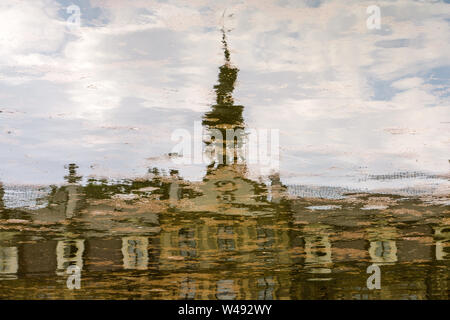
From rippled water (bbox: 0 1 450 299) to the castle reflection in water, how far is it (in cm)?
2

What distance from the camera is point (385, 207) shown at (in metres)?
4.39

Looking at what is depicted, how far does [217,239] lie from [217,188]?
113 centimetres

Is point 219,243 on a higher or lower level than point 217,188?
lower

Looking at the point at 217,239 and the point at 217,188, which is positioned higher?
the point at 217,188

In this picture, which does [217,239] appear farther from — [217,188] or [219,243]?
[217,188]

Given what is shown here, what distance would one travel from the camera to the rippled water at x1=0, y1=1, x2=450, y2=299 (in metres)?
2.84

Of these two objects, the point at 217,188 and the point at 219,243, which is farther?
the point at 219,243

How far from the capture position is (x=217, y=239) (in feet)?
15.7

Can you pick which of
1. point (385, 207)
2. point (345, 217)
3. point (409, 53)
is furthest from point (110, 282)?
point (409, 53)

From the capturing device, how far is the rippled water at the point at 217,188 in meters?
2.84

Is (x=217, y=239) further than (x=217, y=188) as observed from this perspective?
Yes

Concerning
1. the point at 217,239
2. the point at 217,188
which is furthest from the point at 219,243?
the point at 217,188

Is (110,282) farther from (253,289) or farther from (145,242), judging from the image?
(253,289)
